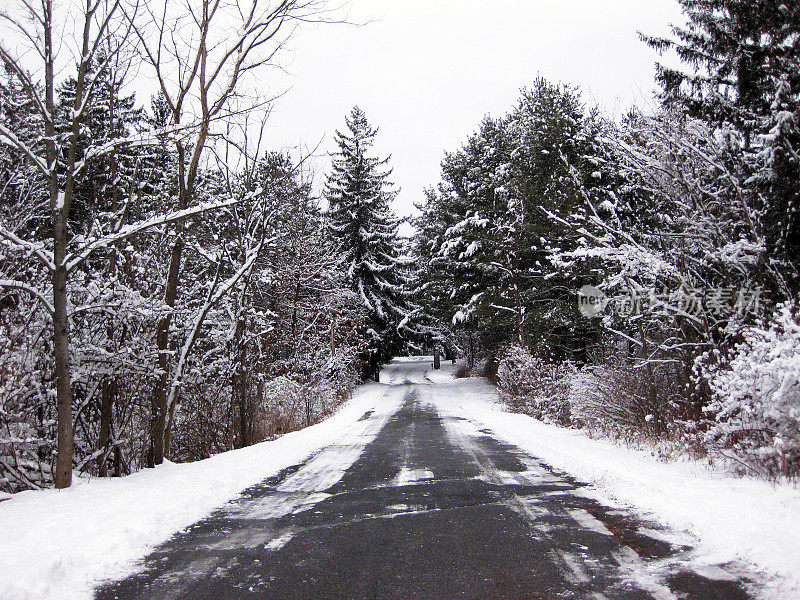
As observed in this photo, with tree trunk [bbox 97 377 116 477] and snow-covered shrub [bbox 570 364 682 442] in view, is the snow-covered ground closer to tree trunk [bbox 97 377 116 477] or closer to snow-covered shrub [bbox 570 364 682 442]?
tree trunk [bbox 97 377 116 477]

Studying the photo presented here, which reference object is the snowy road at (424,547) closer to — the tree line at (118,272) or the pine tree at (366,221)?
the tree line at (118,272)

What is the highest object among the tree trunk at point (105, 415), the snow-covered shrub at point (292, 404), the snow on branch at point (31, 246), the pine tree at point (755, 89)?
the pine tree at point (755, 89)

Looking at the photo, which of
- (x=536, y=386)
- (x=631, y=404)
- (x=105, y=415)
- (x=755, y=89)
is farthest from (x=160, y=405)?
(x=755, y=89)

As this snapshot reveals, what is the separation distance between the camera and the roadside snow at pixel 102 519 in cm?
342

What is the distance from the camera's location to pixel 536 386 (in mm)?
16406

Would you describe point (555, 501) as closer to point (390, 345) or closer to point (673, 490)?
point (673, 490)

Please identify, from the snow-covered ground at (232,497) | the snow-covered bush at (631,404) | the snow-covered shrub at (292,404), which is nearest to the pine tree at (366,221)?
the snow-covered shrub at (292,404)

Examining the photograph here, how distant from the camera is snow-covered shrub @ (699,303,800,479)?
5082mm

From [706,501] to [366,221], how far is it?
3097 centimetres

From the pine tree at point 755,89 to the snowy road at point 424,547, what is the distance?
587cm

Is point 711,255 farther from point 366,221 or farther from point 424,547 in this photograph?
point 366,221

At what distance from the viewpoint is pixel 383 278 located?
117 ft

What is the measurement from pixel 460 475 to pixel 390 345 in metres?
30.5

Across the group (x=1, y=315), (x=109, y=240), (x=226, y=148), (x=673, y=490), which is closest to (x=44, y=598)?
(x=109, y=240)
